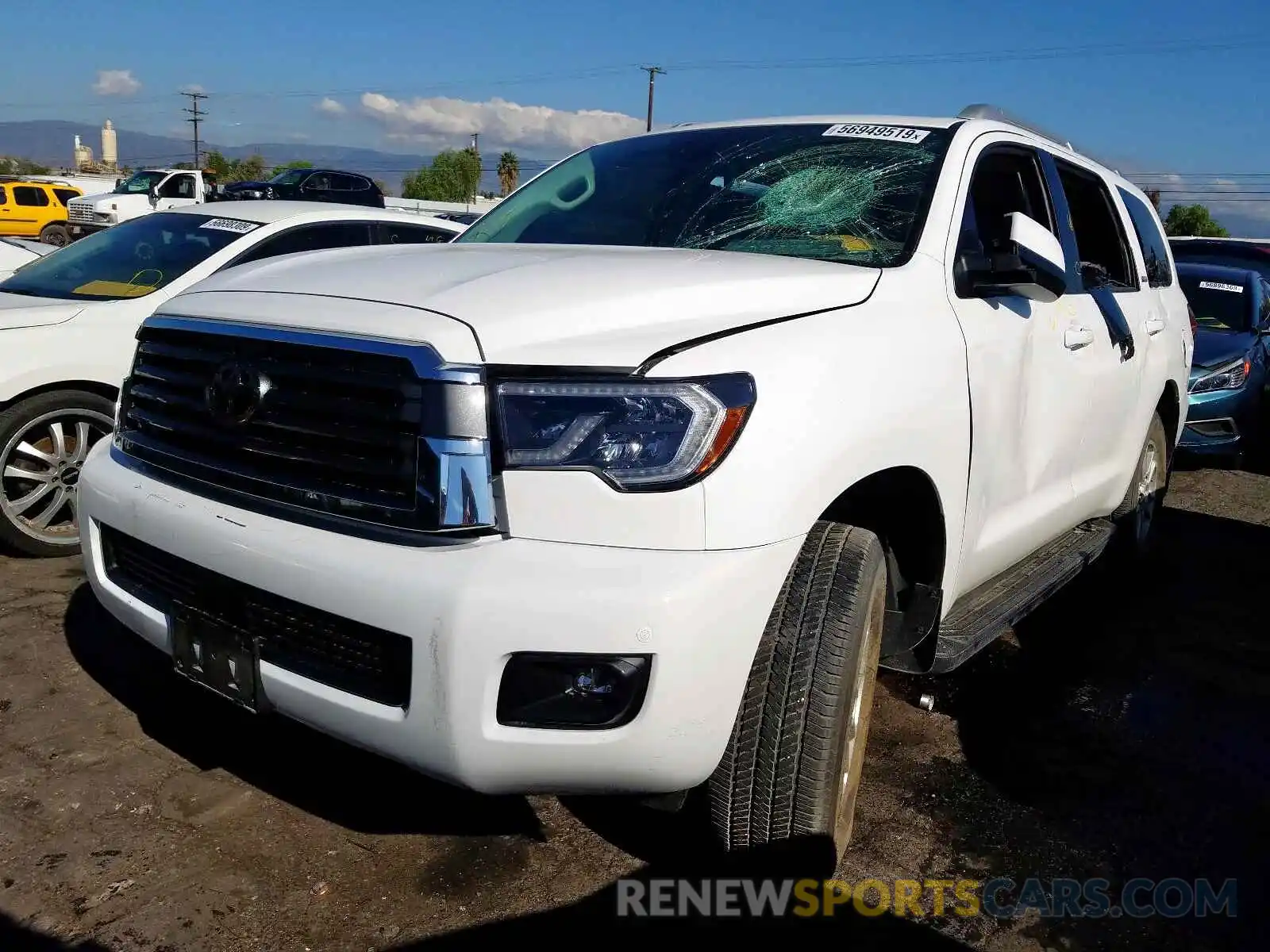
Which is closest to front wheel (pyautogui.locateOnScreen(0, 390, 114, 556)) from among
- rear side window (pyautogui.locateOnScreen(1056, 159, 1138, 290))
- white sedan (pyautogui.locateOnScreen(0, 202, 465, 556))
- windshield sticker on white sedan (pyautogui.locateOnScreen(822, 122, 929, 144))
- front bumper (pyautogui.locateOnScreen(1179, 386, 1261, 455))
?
white sedan (pyautogui.locateOnScreen(0, 202, 465, 556))

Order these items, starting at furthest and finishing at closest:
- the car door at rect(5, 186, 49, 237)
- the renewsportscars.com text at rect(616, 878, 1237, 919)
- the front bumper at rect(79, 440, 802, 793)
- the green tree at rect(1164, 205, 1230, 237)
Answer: the green tree at rect(1164, 205, 1230, 237) → the car door at rect(5, 186, 49, 237) → the renewsportscars.com text at rect(616, 878, 1237, 919) → the front bumper at rect(79, 440, 802, 793)

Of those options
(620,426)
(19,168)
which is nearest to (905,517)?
(620,426)

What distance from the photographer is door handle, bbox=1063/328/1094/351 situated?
355 cm

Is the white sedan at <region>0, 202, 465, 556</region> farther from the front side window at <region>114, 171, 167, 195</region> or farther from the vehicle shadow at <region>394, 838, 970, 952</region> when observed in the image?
the front side window at <region>114, 171, 167, 195</region>

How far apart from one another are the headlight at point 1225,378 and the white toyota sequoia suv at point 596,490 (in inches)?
222

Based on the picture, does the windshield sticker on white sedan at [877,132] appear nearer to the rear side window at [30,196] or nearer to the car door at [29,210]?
the car door at [29,210]

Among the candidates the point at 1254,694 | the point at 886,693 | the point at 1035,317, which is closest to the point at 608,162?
the point at 1035,317

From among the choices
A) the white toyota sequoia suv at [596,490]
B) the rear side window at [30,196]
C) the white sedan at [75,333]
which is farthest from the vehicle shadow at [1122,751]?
the rear side window at [30,196]

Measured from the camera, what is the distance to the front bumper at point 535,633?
2018mm

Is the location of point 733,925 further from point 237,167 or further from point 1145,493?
point 237,167

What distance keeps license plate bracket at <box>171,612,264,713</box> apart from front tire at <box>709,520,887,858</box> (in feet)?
3.40

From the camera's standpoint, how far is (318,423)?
7.50 ft

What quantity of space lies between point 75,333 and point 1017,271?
391 centimetres

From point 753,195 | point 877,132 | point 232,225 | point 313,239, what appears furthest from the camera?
point 313,239
